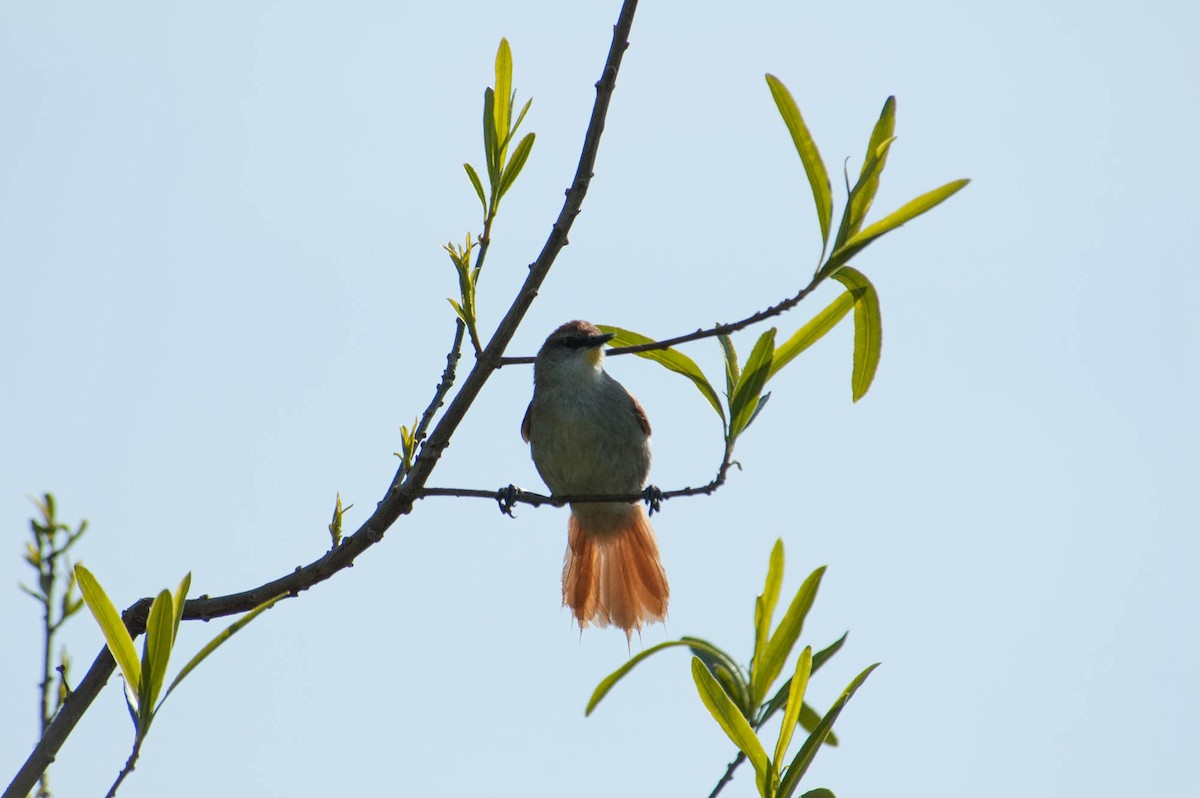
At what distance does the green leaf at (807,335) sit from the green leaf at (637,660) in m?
0.81

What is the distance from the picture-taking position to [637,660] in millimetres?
2564

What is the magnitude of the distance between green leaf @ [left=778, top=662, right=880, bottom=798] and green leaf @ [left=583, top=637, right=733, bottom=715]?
0.99 ft

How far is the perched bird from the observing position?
626 cm

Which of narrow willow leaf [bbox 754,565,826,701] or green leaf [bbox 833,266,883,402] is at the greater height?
green leaf [bbox 833,266,883,402]

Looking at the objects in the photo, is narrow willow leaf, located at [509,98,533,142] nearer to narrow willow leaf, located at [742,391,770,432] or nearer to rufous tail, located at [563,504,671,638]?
narrow willow leaf, located at [742,391,770,432]

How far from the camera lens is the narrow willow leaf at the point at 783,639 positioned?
9.12 ft

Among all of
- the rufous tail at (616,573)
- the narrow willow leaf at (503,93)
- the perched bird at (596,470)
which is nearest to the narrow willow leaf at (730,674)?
the narrow willow leaf at (503,93)

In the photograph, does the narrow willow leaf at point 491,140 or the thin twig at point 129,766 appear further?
the narrow willow leaf at point 491,140

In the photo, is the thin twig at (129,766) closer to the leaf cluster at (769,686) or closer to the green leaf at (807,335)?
the leaf cluster at (769,686)

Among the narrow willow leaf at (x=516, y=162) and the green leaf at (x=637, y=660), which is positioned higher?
the narrow willow leaf at (x=516, y=162)

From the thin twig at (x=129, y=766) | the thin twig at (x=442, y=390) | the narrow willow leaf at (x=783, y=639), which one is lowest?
the thin twig at (x=129, y=766)

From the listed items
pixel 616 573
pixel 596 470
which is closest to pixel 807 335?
pixel 596 470

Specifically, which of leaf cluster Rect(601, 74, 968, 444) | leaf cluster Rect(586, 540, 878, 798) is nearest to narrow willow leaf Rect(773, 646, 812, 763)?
leaf cluster Rect(586, 540, 878, 798)

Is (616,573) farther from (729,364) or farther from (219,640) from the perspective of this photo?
(219,640)
